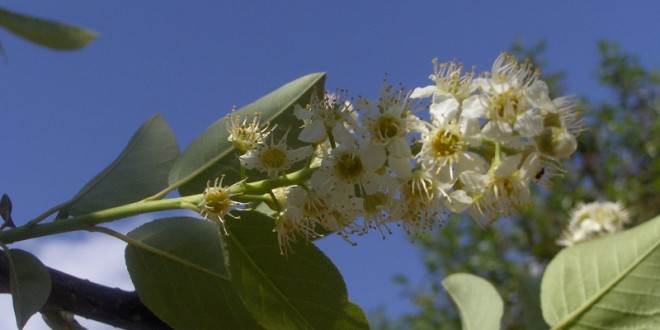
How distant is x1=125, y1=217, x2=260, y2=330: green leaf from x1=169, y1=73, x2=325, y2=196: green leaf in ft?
0.37

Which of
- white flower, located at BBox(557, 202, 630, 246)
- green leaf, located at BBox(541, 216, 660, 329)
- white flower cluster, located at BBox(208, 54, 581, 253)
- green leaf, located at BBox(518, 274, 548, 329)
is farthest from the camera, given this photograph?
white flower, located at BBox(557, 202, 630, 246)

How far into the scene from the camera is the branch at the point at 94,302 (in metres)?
1.41

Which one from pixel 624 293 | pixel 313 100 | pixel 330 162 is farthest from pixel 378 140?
pixel 624 293

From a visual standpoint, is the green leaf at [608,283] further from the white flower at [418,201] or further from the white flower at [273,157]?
the white flower at [273,157]

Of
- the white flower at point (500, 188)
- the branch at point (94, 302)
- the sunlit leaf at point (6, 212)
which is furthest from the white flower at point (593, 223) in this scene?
the sunlit leaf at point (6, 212)

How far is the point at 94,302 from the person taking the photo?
1419 millimetres

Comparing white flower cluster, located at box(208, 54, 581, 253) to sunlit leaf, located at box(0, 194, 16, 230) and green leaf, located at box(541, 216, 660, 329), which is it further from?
sunlit leaf, located at box(0, 194, 16, 230)

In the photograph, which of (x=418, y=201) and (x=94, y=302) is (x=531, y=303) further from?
(x=94, y=302)

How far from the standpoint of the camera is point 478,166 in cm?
138

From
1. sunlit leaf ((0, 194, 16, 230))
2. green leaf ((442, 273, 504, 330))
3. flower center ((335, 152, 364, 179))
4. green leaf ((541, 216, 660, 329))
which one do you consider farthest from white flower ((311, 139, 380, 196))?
sunlit leaf ((0, 194, 16, 230))

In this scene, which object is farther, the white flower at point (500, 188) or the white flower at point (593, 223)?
the white flower at point (593, 223)

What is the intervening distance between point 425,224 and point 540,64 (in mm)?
8660

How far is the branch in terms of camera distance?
141cm

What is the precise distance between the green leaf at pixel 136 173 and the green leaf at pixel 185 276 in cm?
16
